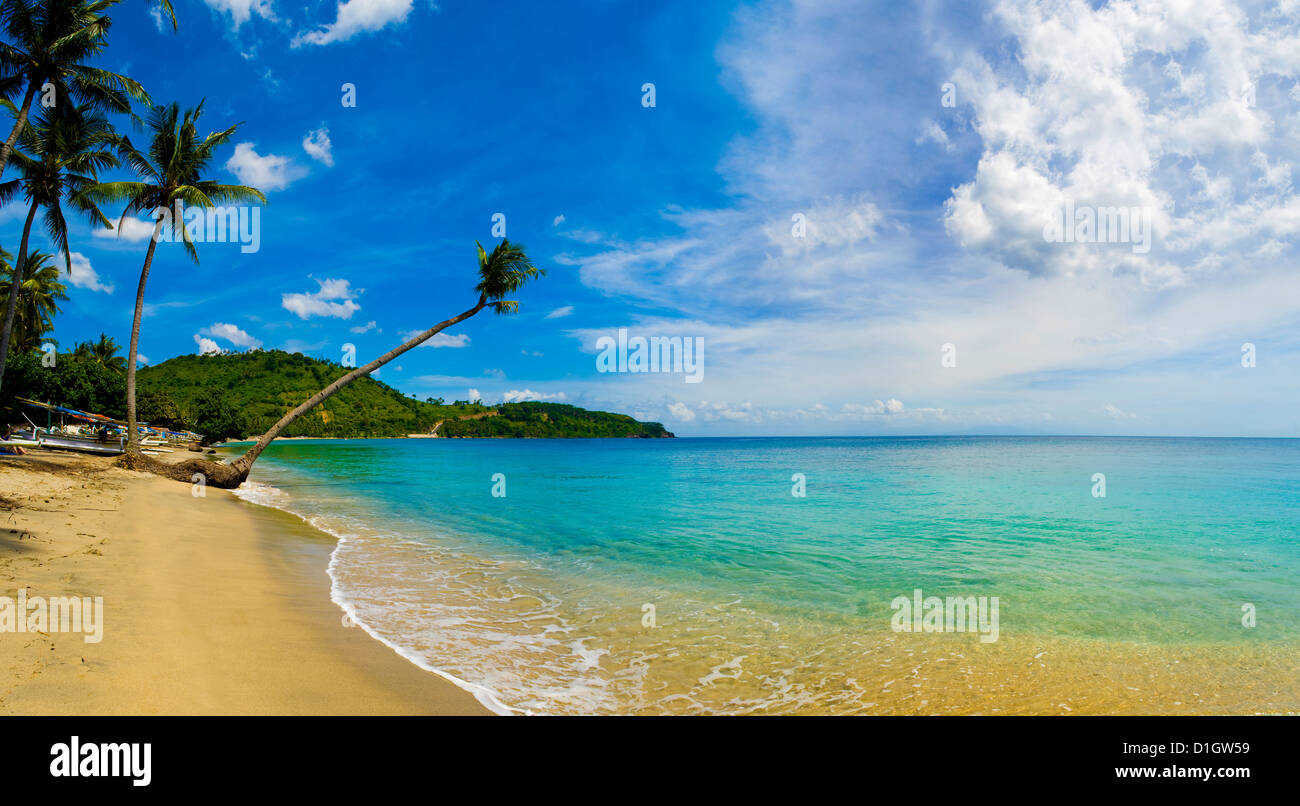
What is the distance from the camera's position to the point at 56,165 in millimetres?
19188

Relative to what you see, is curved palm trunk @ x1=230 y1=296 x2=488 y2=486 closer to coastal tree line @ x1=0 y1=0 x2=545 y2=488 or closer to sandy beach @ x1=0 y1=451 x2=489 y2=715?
coastal tree line @ x1=0 y1=0 x2=545 y2=488

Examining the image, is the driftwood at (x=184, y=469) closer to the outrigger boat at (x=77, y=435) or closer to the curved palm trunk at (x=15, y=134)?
the outrigger boat at (x=77, y=435)

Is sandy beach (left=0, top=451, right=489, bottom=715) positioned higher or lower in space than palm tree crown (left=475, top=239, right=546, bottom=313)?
lower

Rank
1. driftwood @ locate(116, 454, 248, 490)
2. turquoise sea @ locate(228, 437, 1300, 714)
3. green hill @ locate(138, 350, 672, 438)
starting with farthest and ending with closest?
green hill @ locate(138, 350, 672, 438)
driftwood @ locate(116, 454, 248, 490)
turquoise sea @ locate(228, 437, 1300, 714)

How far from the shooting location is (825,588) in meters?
10.7

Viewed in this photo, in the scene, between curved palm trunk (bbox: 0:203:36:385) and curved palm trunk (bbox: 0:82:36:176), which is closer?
curved palm trunk (bbox: 0:82:36:176)

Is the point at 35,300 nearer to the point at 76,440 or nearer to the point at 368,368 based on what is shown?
the point at 76,440

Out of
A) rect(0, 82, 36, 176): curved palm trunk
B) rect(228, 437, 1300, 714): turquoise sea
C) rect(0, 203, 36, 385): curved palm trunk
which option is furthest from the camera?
rect(0, 203, 36, 385): curved palm trunk

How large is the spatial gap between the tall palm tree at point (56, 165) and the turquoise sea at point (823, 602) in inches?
465

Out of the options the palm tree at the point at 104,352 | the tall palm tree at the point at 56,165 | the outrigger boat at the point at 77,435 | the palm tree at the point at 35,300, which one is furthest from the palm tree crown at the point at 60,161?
A: the palm tree at the point at 104,352

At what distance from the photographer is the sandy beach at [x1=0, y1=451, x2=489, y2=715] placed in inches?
179

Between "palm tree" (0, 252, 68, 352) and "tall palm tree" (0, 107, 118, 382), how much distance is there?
23.8 metres

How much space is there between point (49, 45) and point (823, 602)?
25235 mm

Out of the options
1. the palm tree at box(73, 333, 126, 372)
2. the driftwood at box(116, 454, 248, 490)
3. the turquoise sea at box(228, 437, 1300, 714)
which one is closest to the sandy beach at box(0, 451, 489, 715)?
the turquoise sea at box(228, 437, 1300, 714)
